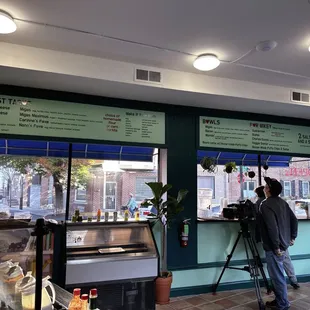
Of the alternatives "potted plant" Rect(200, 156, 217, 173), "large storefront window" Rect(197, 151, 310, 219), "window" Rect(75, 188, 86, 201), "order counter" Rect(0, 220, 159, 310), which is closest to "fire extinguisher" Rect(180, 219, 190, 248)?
"large storefront window" Rect(197, 151, 310, 219)

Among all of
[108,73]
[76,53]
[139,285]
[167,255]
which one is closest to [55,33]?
[76,53]

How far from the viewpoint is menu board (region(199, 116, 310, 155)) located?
431cm

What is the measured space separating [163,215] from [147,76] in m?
1.75

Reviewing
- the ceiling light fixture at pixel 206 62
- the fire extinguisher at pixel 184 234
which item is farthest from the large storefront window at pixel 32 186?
the ceiling light fixture at pixel 206 62

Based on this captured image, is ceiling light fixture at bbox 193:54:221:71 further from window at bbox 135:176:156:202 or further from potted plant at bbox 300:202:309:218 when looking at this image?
potted plant at bbox 300:202:309:218

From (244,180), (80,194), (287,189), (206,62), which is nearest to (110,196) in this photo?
(80,194)

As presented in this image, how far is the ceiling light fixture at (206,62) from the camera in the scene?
3076 mm

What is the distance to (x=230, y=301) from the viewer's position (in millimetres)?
3721

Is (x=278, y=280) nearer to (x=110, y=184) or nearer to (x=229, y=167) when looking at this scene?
(x=229, y=167)

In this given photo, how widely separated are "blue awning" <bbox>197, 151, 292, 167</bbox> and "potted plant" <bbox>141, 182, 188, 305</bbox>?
115 cm

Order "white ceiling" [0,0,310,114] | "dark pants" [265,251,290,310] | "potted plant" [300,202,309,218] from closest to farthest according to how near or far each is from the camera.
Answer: "white ceiling" [0,0,310,114] < "dark pants" [265,251,290,310] < "potted plant" [300,202,309,218]

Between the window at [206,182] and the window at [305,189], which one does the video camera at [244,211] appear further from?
the window at [305,189]

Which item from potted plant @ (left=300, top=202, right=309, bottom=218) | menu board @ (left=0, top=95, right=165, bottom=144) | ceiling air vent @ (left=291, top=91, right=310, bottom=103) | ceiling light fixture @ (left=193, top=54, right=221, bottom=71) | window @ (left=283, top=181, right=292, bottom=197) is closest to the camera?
ceiling light fixture @ (left=193, top=54, right=221, bottom=71)

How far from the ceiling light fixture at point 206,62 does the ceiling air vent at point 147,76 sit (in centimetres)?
45
